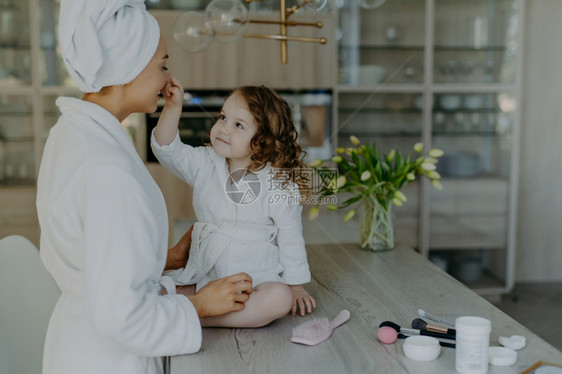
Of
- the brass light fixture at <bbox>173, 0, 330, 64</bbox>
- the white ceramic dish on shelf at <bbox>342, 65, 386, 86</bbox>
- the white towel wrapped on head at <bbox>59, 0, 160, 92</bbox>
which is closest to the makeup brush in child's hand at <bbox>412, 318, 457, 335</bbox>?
the white towel wrapped on head at <bbox>59, 0, 160, 92</bbox>

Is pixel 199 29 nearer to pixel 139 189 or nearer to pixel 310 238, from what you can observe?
pixel 310 238

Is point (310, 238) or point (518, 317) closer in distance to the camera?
point (310, 238)

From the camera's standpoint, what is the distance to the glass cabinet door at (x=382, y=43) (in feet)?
12.5

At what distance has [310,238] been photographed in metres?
2.30

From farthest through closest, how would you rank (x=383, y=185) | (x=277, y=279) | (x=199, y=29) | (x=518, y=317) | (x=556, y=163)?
(x=556, y=163)
(x=518, y=317)
(x=199, y=29)
(x=383, y=185)
(x=277, y=279)

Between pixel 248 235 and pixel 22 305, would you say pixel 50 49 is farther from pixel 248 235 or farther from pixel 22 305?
pixel 248 235

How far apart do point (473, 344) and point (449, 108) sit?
122 inches

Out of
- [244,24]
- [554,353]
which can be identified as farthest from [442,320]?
[244,24]

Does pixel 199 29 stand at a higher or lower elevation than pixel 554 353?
higher

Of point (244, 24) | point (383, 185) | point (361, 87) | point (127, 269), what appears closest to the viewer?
point (127, 269)

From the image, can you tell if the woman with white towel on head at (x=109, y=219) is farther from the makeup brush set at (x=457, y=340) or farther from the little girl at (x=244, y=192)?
the makeup brush set at (x=457, y=340)

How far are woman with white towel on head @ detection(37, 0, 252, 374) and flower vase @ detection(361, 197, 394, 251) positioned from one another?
822 millimetres

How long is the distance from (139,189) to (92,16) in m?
0.29

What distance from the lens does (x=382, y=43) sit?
Answer: 391 cm
